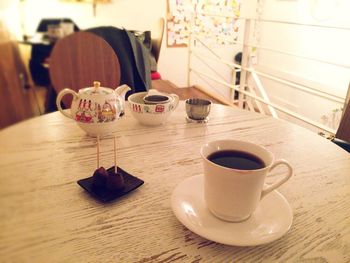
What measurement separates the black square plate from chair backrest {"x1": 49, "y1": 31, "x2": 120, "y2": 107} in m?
0.80

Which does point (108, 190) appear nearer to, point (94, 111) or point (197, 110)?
point (94, 111)

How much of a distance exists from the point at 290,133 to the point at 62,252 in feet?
2.14

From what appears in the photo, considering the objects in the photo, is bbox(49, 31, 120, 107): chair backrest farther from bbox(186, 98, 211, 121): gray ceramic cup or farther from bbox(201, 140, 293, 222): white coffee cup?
bbox(201, 140, 293, 222): white coffee cup

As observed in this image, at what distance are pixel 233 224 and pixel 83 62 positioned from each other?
1.04m

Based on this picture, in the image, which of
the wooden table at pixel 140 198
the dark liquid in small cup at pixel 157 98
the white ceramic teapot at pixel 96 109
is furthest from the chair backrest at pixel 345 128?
the white ceramic teapot at pixel 96 109

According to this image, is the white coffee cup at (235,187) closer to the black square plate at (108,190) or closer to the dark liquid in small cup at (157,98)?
the black square plate at (108,190)

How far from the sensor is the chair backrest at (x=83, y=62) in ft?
4.22

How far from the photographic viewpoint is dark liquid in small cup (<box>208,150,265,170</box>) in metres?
0.49

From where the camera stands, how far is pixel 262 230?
462 mm

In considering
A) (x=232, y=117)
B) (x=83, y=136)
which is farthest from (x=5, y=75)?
(x=232, y=117)

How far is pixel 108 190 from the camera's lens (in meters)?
0.54

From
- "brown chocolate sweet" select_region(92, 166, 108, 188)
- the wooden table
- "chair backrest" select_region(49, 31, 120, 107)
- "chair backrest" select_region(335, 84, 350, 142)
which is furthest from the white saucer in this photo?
"chair backrest" select_region(49, 31, 120, 107)

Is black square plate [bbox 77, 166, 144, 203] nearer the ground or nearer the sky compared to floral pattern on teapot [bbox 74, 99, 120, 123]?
nearer the ground

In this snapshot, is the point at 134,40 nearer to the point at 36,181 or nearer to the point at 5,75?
the point at 5,75
